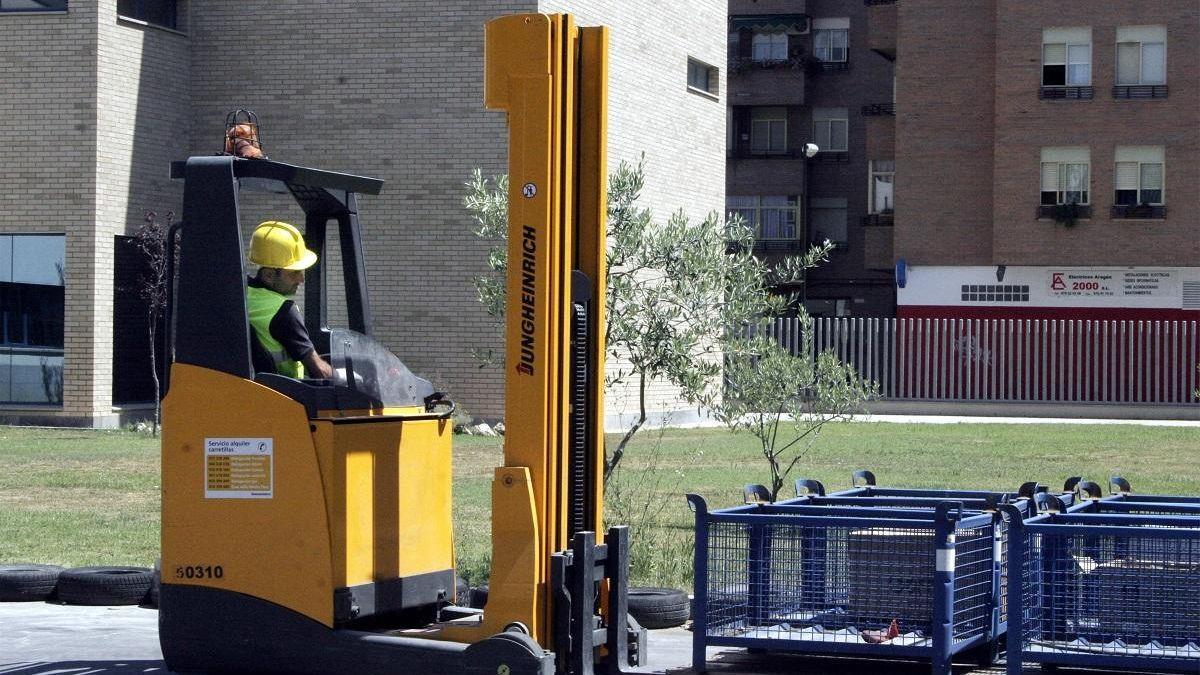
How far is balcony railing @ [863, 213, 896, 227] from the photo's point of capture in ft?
169

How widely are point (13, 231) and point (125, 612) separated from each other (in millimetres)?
21544

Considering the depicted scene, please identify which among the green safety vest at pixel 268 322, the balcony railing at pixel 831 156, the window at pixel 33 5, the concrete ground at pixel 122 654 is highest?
the balcony railing at pixel 831 156

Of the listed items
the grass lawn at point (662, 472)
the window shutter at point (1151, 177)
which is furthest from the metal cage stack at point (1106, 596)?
the window shutter at point (1151, 177)

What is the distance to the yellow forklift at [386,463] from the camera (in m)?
7.68

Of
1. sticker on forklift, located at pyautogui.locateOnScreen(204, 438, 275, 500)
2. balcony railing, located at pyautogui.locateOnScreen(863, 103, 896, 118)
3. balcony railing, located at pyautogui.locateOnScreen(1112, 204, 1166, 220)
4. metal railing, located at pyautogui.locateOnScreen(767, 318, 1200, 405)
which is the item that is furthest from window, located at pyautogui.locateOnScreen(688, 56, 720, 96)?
sticker on forklift, located at pyautogui.locateOnScreen(204, 438, 275, 500)

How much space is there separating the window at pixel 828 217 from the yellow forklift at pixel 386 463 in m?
51.9

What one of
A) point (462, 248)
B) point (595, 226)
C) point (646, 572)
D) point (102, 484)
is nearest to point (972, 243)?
point (462, 248)

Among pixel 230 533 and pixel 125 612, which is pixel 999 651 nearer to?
pixel 230 533

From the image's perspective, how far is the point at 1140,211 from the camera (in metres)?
46.2

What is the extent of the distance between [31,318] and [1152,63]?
31343mm

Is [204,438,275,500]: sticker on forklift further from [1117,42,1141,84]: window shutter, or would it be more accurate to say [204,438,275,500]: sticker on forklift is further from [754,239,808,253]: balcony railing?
[754,239,808,253]: balcony railing

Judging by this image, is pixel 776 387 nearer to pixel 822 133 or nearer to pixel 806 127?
pixel 806 127

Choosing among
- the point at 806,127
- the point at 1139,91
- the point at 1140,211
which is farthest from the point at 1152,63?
the point at 806,127

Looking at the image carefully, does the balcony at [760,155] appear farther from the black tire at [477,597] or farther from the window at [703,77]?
the black tire at [477,597]
